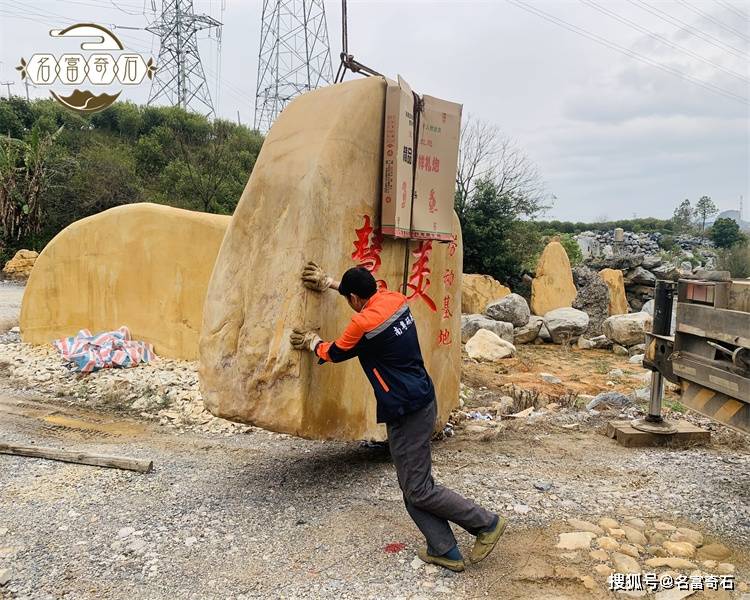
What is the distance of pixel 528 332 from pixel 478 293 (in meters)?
1.97

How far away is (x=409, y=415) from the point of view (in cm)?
315

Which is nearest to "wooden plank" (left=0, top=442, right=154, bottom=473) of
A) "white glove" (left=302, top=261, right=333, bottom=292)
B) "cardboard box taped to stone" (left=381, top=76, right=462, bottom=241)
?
"white glove" (left=302, top=261, right=333, bottom=292)

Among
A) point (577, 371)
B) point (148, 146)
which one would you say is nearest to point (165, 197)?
point (148, 146)

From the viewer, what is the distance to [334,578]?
298 cm

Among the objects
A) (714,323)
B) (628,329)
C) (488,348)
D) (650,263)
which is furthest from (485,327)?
(650,263)

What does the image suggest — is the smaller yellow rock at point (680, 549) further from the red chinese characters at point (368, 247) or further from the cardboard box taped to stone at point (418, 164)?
the cardboard box taped to stone at point (418, 164)

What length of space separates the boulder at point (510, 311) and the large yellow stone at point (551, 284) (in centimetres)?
210

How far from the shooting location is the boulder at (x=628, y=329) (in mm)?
12609

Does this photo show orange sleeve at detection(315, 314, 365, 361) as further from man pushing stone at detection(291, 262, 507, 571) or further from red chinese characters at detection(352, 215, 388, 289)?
red chinese characters at detection(352, 215, 388, 289)

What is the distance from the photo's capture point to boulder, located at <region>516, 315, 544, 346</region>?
13.5 metres

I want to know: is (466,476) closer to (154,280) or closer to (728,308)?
(728,308)

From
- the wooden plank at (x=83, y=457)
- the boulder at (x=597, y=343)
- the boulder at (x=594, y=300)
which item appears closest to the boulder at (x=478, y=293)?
the boulder at (x=594, y=300)

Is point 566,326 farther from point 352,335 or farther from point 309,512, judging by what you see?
point 352,335

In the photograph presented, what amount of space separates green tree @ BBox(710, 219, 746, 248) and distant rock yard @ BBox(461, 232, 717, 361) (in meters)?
12.4
